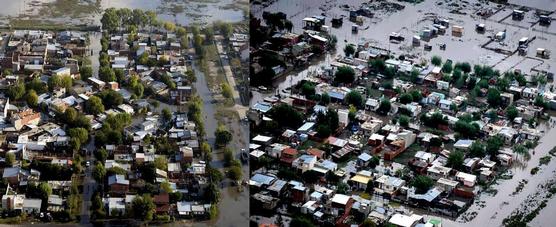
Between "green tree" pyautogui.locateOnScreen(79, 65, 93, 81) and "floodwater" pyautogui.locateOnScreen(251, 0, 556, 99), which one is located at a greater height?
"green tree" pyautogui.locateOnScreen(79, 65, 93, 81)

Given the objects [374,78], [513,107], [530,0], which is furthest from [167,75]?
[530,0]

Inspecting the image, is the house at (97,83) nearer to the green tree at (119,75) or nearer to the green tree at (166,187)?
the green tree at (119,75)

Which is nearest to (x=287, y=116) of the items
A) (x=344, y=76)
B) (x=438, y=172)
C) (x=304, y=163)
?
(x=304, y=163)

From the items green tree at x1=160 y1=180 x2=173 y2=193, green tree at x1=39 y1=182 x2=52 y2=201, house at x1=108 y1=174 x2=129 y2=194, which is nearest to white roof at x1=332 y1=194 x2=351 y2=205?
green tree at x1=160 y1=180 x2=173 y2=193

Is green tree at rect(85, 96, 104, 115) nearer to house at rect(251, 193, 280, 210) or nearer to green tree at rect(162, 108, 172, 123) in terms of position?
green tree at rect(162, 108, 172, 123)

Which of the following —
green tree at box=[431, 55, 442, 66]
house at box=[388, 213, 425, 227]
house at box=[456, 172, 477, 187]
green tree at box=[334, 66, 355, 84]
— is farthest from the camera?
green tree at box=[431, 55, 442, 66]

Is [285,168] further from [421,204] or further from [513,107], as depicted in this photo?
[513,107]

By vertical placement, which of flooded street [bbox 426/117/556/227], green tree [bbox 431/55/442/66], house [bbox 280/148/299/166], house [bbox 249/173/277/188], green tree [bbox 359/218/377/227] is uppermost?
green tree [bbox 431/55/442/66]
